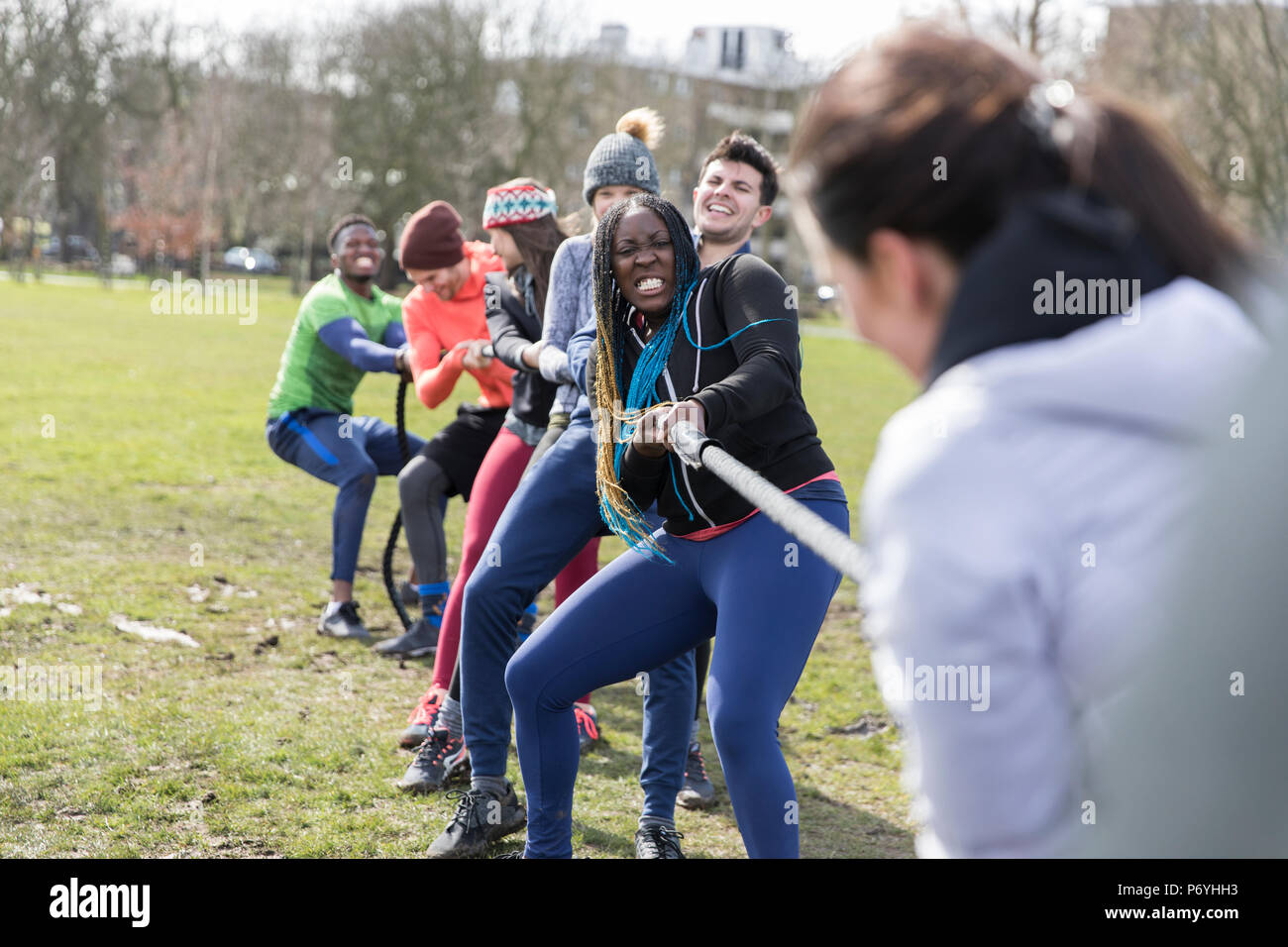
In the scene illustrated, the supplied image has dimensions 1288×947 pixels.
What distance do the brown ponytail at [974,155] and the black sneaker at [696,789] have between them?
3.75 m

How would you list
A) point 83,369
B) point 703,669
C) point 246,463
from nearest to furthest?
point 703,669 → point 246,463 → point 83,369

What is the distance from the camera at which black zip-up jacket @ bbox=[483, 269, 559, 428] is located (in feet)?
15.9

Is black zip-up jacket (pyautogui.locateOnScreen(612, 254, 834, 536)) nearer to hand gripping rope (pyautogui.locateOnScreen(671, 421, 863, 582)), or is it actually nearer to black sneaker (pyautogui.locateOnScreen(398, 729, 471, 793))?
hand gripping rope (pyautogui.locateOnScreen(671, 421, 863, 582))

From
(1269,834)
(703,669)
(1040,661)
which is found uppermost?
(1040,661)

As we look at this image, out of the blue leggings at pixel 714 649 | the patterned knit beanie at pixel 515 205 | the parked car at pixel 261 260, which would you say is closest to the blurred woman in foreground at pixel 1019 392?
the blue leggings at pixel 714 649

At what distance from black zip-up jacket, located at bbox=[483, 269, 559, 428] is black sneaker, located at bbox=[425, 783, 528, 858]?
1.53 m

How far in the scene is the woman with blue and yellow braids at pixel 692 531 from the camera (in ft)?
10.0

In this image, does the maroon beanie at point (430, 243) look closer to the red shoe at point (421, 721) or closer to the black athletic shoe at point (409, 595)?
the red shoe at point (421, 721)

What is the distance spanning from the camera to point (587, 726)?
5.22 m

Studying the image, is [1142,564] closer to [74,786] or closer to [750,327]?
[750,327]
